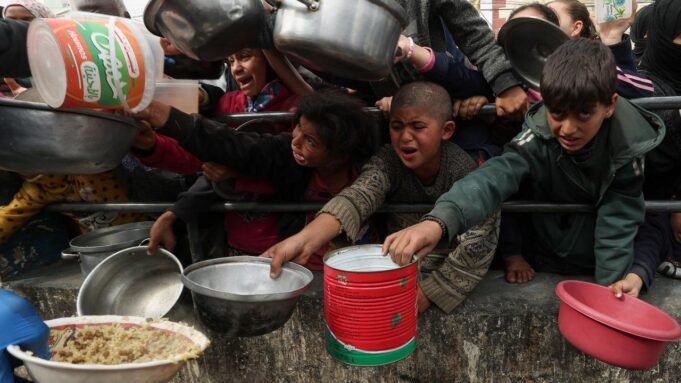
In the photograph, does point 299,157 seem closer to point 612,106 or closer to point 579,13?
point 612,106

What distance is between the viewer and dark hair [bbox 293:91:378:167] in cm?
210

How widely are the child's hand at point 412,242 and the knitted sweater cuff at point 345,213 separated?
35 centimetres

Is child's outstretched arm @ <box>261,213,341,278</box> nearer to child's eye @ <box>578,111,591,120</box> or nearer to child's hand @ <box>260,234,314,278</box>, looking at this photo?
child's hand @ <box>260,234,314,278</box>

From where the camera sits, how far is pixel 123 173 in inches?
107

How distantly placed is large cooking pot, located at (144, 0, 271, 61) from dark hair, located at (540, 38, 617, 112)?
3.63 ft

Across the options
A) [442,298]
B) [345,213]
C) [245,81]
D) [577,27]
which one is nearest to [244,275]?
[345,213]

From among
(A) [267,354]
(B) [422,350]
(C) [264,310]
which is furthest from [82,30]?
(B) [422,350]

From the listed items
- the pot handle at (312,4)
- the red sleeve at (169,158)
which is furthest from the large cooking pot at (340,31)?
the red sleeve at (169,158)

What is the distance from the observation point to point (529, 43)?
2074 millimetres

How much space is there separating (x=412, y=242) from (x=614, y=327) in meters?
0.72

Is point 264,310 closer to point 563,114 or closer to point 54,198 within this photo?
point 563,114

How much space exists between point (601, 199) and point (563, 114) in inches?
17.6

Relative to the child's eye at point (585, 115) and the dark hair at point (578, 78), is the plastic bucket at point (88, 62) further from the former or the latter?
the child's eye at point (585, 115)

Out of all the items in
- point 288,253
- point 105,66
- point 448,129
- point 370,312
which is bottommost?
point 370,312
